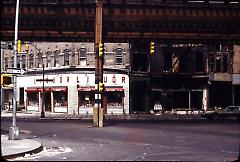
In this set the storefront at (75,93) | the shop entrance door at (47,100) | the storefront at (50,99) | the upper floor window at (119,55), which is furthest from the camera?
the shop entrance door at (47,100)

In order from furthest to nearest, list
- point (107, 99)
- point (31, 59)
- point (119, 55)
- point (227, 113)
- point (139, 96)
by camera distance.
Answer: point (139, 96), point (107, 99), point (119, 55), point (31, 59), point (227, 113)

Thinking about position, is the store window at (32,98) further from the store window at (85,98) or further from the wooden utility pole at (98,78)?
the wooden utility pole at (98,78)

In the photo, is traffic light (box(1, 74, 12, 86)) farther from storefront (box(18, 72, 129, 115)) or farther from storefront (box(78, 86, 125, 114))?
storefront (box(78, 86, 125, 114))

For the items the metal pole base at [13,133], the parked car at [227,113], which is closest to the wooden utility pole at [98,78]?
the metal pole base at [13,133]

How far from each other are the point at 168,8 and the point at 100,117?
36.6ft

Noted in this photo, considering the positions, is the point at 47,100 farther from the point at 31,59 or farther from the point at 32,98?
the point at 31,59

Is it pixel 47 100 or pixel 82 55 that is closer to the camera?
pixel 82 55

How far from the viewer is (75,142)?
2028cm

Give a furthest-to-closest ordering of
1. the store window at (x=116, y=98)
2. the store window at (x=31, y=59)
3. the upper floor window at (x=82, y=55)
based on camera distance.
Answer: the store window at (x=116, y=98) < the store window at (x=31, y=59) < the upper floor window at (x=82, y=55)

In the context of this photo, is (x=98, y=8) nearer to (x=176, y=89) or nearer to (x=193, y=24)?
(x=193, y=24)

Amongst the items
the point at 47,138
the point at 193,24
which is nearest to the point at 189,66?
the point at 193,24

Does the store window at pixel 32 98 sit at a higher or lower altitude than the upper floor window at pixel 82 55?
lower

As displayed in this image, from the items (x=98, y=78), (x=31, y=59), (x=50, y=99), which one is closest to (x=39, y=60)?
(x=31, y=59)

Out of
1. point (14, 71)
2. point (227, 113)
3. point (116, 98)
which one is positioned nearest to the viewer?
point (14, 71)
